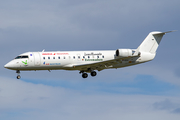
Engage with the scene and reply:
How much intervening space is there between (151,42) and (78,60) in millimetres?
13551

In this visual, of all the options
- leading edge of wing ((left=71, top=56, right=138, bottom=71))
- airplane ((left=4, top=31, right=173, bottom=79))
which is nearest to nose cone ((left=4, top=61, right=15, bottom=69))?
airplane ((left=4, top=31, right=173, bottom=79))

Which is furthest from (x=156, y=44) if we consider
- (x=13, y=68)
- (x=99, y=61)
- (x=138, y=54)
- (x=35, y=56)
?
(x=13, y=68)

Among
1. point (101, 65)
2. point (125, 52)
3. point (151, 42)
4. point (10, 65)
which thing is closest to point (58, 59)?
point (101, 65)

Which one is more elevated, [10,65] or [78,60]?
[78,60]

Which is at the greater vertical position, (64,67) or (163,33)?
(163,33)

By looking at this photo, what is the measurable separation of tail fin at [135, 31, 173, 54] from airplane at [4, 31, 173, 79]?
1798mm

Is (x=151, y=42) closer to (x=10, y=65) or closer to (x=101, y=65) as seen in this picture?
(x=101, y=65)

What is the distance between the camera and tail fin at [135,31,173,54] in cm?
5450

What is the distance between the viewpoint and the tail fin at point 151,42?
54.5 meters

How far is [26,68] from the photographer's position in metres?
48.9

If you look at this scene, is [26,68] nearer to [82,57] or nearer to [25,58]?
[25,58]

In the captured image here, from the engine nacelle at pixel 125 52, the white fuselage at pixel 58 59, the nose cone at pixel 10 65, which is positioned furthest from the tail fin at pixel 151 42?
the nose cone at pixel 10 65

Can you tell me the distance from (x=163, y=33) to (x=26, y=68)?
2362 cm

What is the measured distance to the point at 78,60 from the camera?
164 ft
